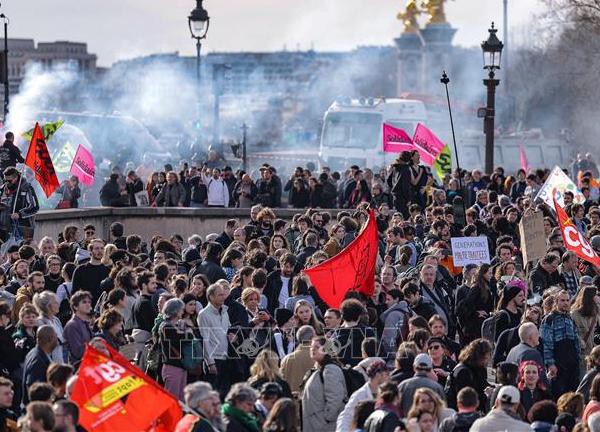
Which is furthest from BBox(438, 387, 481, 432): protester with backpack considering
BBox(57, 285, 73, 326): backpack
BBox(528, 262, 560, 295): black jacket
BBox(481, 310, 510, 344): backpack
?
BBox(528, 262, 560, 295): black jacket

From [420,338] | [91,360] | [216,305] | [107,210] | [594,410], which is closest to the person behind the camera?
[91,360]

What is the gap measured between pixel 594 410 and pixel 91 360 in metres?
3.80

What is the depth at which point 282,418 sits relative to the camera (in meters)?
13.2

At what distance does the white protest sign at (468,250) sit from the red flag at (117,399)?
9841 mm

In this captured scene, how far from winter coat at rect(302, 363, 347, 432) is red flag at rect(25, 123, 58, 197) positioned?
1241 centimetres

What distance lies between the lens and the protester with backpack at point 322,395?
50.3 feet

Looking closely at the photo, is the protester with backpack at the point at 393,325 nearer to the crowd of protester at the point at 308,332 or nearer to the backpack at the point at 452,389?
the crowd of protester at the point at 308,332

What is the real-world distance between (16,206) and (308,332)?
34.5 ft

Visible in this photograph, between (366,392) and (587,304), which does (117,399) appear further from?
(587,304)

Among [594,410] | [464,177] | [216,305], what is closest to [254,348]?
[216,305]

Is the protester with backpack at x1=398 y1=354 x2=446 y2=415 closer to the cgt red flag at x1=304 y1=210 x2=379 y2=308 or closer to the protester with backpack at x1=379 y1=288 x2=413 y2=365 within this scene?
the protester with backpack at x1=379 y1=288 x2=413 y2=365

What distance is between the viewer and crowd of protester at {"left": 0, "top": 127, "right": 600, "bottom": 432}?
1412 centimetres

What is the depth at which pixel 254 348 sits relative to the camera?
17.6 m

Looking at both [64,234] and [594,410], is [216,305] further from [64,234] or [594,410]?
[64,234]
